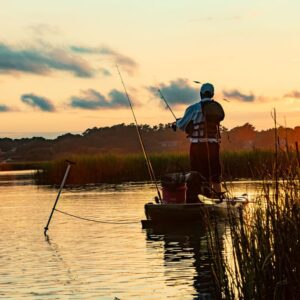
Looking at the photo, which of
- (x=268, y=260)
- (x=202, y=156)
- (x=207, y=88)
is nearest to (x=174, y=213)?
(x=202, y=156)

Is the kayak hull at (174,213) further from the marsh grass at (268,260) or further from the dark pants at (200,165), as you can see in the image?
the marsh grass at (268,260)

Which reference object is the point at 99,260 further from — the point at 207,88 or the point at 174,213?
the point at 207,88

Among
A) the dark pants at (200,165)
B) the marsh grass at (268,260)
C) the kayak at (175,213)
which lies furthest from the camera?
the dark pants at (200,165)

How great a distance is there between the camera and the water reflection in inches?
385

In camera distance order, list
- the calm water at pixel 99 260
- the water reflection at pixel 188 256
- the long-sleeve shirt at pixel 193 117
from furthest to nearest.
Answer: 1. the long-sleeve shirt at pixel 193 117
2. the calm water at pixel 99 260
3. the water reflection at pixel 188 256

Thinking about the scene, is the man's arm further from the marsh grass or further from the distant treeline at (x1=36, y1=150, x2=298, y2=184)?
the distant treeline at (x1=36, y1=150, x2=298, y2=184)

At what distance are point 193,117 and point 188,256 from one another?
5.12 meters

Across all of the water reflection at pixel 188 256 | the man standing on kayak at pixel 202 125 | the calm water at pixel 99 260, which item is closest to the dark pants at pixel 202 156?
the man standing on kayak at pixel 202 125

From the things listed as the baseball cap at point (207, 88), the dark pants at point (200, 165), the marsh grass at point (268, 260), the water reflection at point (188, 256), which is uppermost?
the baseball cap at point (207, 88)

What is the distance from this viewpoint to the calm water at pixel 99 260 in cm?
998

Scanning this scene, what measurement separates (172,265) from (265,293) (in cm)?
451

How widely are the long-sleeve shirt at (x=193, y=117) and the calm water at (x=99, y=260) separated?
2168mm

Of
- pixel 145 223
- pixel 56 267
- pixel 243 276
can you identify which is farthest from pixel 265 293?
pixel 145 223

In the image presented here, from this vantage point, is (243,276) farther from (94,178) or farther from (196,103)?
(94,178)
